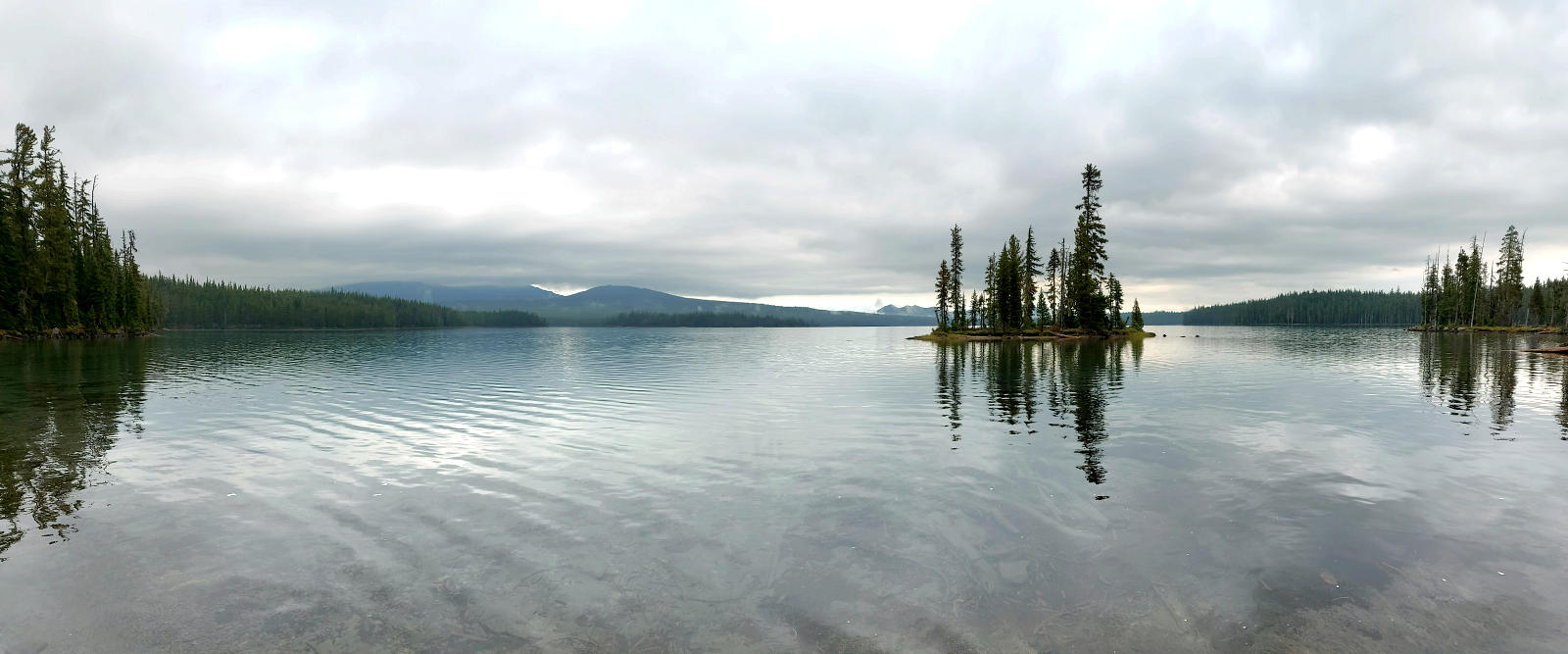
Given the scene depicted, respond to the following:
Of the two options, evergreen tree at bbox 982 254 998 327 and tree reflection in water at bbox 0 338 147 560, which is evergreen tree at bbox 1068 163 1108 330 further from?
tree reflection in water at bbox 0 338 147 560

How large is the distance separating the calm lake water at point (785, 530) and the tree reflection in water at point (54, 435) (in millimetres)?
157

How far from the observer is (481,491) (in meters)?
15.5

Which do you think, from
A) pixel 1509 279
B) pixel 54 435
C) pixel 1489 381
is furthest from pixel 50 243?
pixel 1509 279

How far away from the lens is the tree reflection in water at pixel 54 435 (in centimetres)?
1340

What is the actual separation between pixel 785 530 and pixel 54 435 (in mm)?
26242

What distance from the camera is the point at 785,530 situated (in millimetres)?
12531

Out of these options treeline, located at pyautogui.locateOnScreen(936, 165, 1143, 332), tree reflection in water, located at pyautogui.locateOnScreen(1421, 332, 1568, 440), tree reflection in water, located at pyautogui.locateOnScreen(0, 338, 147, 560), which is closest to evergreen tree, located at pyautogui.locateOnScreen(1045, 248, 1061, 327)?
treeline, located at pyautogui.locateOnScreen(936, 165, 1143, 332)

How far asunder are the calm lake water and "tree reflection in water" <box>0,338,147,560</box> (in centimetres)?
16

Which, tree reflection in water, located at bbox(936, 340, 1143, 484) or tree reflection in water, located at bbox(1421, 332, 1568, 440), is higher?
tree reflection in water, located at bbox(1421, 332, 1568, 440)

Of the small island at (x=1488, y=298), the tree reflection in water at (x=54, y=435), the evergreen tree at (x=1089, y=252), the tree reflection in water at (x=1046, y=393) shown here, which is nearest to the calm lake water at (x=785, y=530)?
the tree reflection in water at (x=54, y=435)

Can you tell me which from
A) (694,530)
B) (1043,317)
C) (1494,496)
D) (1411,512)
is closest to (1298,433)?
(1494,496)

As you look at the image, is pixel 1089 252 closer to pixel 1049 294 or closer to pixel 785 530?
pixel 1049 294

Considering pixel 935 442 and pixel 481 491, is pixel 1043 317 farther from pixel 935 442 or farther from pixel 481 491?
pixel 481 491

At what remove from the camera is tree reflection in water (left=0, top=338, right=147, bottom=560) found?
527 inches
